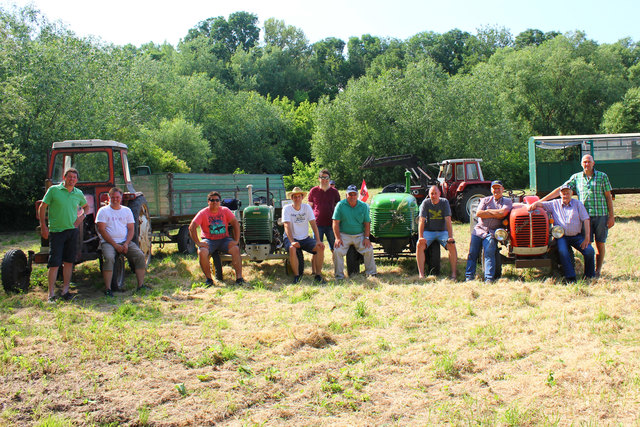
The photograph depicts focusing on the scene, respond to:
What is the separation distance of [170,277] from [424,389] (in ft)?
17.6

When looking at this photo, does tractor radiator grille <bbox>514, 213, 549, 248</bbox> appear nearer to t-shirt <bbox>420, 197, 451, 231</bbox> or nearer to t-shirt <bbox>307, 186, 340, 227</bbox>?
t-shirt <bbox>420, 197, 451, 231</bbox>

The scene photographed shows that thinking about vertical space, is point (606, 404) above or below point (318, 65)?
below

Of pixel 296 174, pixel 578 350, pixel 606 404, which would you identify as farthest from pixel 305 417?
pixel 296 174

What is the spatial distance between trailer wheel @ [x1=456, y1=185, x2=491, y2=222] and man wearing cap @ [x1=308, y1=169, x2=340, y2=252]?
720 centimetres

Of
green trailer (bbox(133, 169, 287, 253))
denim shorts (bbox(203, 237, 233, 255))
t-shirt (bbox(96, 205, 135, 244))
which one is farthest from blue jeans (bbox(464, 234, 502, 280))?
t-shirt (bbox(96, 205, 135, 244))

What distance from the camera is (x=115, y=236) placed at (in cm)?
732

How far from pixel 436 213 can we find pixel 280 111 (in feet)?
123

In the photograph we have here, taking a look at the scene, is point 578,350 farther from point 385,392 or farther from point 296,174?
point 296,174

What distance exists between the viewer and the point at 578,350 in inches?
169

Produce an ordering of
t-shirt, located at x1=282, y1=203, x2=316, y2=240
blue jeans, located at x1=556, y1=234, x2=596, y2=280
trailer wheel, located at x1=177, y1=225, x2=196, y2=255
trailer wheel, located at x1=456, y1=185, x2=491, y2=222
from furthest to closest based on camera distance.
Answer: trailer wheel, located at x1=456, y1=185, x2=491, y2=222 < trailer wheel, located at x1=177, y1=225, x2=196, y2=255 < t-shirt, located at x1=282, y1=203, x2=316, y2=240 < blue jeans, located at x1=556, y1=234, x2=596, y2=280

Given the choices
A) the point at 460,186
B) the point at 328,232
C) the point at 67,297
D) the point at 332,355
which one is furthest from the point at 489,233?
the point at 460,186

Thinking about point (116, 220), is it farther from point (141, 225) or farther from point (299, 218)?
point (299, 218)

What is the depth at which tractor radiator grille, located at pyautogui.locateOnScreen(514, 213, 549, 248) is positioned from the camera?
Answer: 23.2ft

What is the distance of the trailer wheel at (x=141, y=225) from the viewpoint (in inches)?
322
